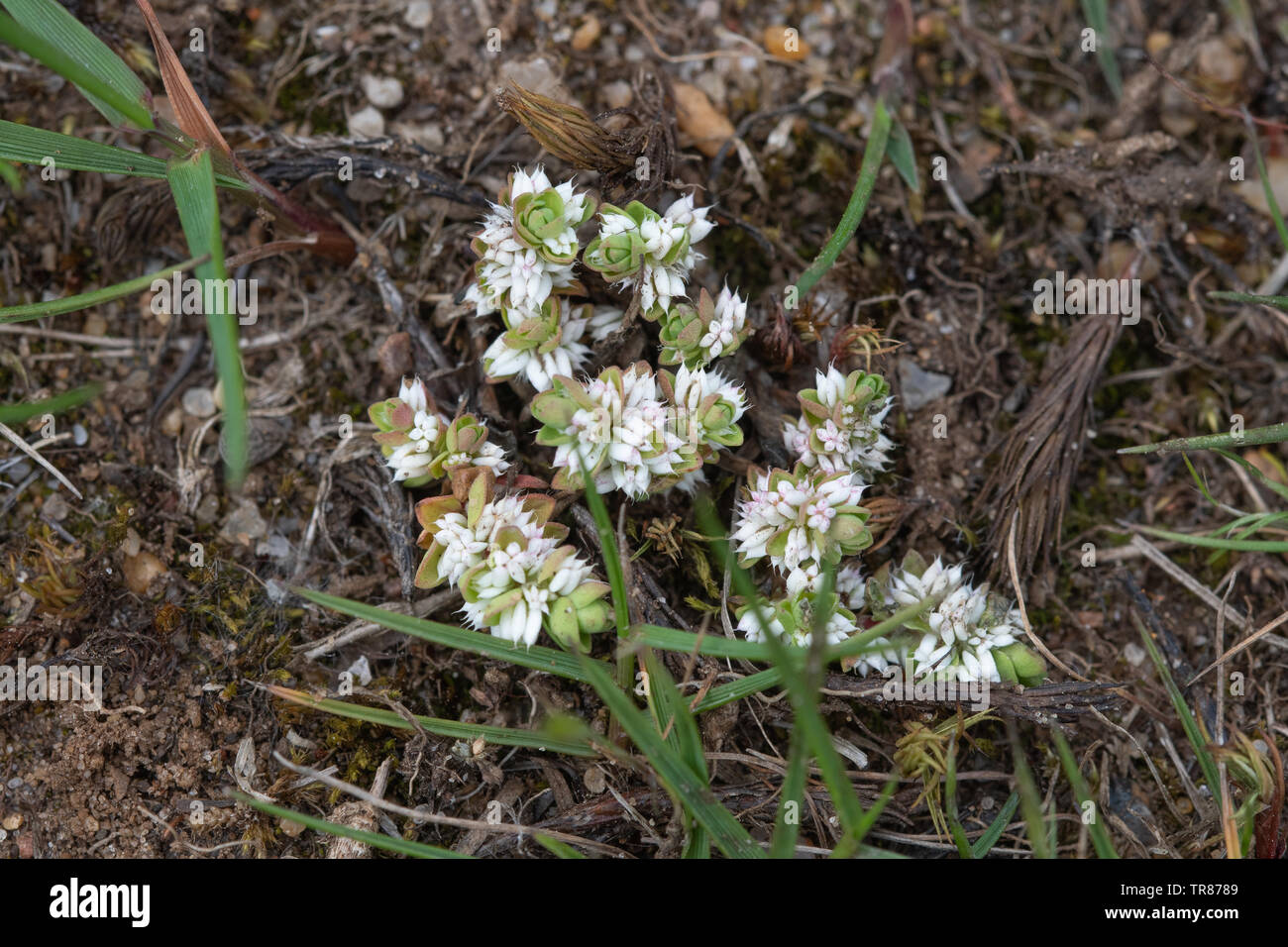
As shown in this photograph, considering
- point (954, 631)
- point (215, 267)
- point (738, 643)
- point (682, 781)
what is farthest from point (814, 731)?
point (215, 267)

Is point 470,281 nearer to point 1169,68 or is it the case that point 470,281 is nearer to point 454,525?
point 454,525

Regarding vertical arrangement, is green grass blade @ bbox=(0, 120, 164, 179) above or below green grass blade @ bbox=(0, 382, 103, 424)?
above

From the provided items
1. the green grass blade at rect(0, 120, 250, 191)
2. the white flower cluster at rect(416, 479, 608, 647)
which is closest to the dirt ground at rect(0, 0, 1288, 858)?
the white flower cluster at rect(416, 479, 608, 647)

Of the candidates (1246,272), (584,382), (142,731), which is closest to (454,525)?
(584,382)

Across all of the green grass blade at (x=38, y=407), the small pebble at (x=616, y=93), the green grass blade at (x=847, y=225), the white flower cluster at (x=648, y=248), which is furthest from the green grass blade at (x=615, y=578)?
the small pebble at (x=616, y=93)

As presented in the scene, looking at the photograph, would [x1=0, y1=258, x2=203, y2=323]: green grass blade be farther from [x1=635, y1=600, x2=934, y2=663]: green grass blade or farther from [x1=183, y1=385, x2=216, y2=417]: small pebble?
[x1=635, y1=600, x2=934, y2=663]: green grass blade

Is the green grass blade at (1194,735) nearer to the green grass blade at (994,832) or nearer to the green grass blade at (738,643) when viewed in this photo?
the green grass blade at (994,832)
